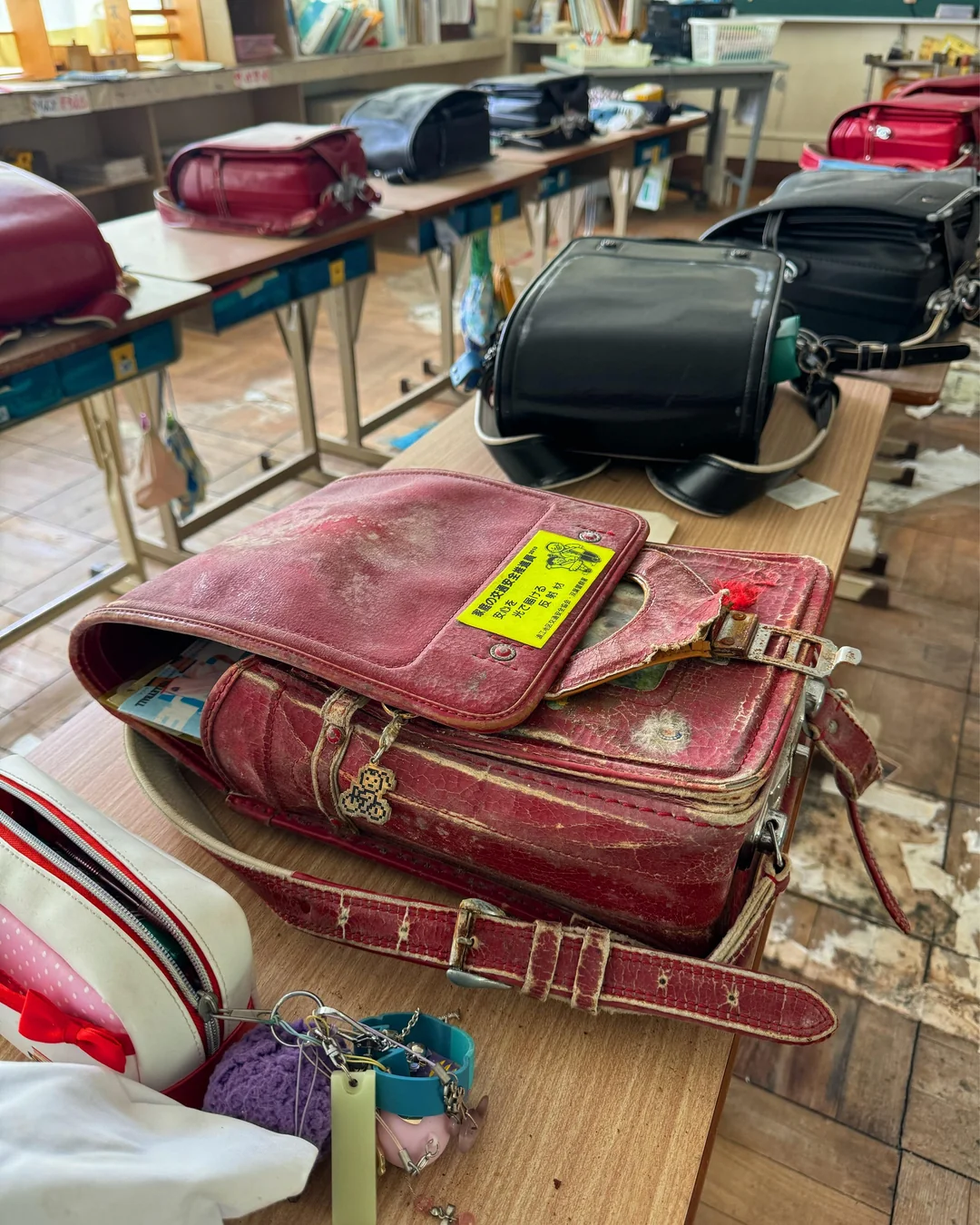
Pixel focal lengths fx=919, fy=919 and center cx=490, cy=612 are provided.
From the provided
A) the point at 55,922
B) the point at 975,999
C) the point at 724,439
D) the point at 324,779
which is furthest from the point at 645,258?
the point at 975,999

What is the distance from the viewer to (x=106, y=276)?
1267 millimetres

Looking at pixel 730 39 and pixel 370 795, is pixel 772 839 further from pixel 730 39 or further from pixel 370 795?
pixel 730 39

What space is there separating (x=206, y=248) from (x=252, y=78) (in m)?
2.15

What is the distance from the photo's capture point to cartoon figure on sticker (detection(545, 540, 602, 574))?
0.63 metres

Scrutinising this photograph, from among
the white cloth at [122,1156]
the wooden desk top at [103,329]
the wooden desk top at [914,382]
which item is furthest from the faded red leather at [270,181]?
the white cloth at [122,1156]

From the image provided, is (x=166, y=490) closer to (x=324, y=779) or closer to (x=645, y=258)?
(x=645, y=258)

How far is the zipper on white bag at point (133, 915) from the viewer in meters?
0.42

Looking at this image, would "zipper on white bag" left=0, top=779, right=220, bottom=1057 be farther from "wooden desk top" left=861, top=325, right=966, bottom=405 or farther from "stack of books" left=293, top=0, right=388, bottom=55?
"stack of books" left=293, top=0, right=388, bottom=55

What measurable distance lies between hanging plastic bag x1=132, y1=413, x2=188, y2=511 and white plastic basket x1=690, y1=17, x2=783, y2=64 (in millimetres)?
3685

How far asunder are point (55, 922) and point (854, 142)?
240cm

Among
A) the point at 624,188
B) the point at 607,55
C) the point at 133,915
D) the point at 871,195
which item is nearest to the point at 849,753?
the point at 133,915

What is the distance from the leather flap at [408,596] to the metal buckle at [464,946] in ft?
0.33

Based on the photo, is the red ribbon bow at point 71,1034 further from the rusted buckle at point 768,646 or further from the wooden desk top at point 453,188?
the wooden desk top at point 453,188

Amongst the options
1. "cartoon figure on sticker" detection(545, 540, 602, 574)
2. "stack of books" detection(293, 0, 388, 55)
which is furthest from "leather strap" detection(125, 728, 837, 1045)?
"stack of books" detection(293, 0, 388, 55)
